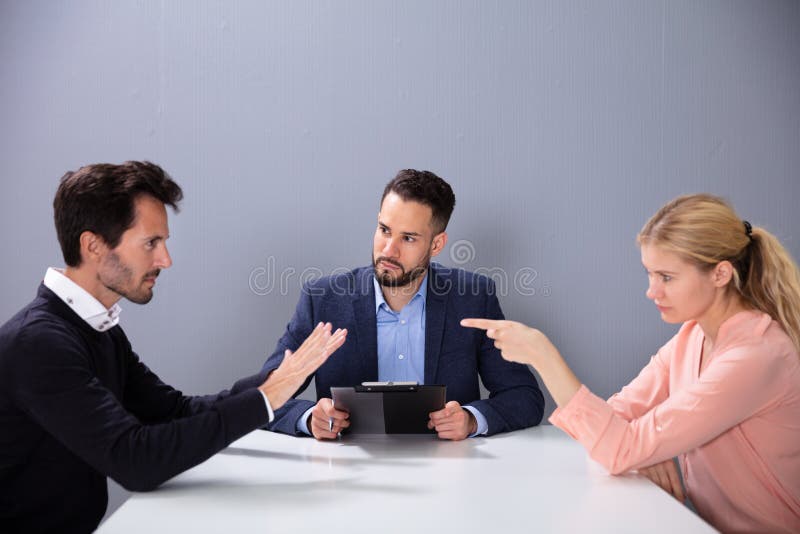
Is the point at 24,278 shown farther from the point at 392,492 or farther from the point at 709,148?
the point at 709,148

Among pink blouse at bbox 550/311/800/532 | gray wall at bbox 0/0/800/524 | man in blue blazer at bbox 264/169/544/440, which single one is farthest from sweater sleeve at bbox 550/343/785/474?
gray wall at bbox 0/0/800/524

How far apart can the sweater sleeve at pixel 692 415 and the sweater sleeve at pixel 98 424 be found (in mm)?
829

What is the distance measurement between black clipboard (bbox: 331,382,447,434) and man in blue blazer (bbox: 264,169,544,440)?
1.14ft

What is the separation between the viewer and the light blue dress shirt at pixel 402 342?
8.29ft

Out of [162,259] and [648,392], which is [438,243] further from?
[162,259]

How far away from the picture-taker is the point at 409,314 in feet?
8.34

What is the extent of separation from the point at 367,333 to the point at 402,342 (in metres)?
0.13

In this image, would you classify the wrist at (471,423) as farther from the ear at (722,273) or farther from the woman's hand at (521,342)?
the ear at (722,273)

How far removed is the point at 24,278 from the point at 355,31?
153 centimetres

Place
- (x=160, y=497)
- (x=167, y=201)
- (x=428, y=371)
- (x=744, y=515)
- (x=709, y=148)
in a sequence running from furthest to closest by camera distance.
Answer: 1. (x=709, y=148)
2. (x=428, y=371)
3. (x=167, y=201)
4. (x=744, y=515)
5. (x=160, y=497)

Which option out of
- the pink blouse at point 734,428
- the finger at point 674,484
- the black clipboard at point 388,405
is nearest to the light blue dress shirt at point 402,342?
the black clipboard at point 388,405

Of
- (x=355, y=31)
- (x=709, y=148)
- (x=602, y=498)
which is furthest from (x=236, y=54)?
(x=602, y=498)

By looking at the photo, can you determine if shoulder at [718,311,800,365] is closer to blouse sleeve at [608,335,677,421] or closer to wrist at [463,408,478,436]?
blouse sleeve at [608,335,677,421]

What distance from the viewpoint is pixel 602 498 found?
5.16 feet
